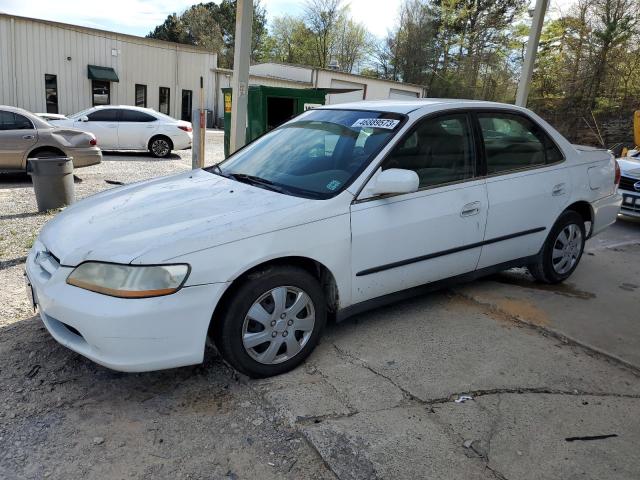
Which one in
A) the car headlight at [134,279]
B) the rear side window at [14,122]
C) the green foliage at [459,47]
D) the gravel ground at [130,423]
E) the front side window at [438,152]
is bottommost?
the gravel ground at [130,423]

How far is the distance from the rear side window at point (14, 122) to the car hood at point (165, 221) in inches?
260

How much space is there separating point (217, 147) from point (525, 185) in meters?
14.9

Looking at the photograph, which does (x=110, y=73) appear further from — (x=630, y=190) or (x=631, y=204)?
(x=631, y=204)

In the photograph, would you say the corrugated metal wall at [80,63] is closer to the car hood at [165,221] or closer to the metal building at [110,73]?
the metal building at [110,73]

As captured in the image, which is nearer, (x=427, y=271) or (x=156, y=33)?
(x=427, y=271)

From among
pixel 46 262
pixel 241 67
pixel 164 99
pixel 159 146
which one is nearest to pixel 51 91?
pixel 164 99

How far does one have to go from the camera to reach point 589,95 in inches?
890

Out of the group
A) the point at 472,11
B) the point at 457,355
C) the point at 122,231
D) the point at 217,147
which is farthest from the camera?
the point at 472,11

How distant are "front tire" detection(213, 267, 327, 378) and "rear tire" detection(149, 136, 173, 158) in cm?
1179

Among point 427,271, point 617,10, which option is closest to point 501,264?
point 427,271

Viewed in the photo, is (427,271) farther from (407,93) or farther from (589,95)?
(407,93)

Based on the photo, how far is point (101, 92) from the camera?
2508cm

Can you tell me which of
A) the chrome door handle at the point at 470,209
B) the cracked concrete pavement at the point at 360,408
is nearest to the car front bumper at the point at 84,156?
the cracked concrete pavement at the point at 360,408

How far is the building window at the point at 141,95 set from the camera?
26234mm
